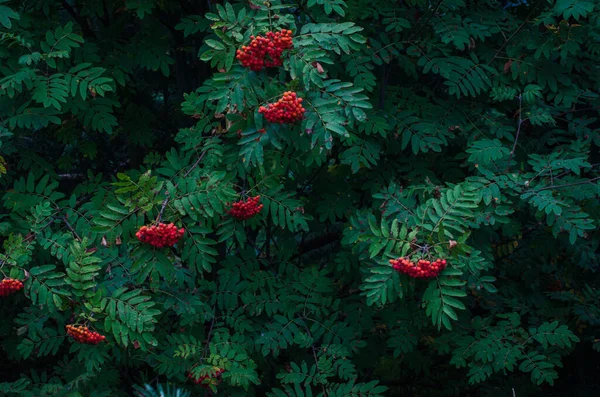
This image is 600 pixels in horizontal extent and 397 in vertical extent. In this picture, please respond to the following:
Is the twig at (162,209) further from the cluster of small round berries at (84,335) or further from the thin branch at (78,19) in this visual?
the thin branch at (78,19)

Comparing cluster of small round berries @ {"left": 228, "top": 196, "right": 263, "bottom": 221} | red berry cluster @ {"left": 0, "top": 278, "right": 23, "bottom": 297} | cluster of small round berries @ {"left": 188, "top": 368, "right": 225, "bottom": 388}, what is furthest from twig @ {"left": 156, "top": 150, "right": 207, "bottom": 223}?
cluster of small round berries @ {"left": 188, "top": 368, "right": 225, "bottom": 388}

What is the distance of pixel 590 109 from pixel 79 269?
9.24 ft

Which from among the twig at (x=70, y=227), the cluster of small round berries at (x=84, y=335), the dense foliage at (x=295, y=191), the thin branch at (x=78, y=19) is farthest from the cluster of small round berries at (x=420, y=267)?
the thin branch at (x=78, y=19)

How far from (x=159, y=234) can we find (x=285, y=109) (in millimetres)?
679

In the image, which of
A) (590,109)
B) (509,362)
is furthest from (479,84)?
(509,362)

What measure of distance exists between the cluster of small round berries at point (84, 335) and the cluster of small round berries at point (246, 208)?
0.75m

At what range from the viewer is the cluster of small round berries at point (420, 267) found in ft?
9.15

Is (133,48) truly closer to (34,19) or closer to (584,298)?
(34,19)

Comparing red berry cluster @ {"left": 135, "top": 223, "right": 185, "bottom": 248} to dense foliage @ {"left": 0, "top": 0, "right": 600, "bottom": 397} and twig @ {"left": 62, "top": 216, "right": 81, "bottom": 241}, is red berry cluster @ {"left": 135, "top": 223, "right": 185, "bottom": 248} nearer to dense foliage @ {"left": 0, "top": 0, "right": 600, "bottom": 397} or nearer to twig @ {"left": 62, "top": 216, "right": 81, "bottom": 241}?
dense foliage @ {"left": 0, "top": 0, "right": 600, "bottom": 397}

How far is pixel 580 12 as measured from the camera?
336 centimetres

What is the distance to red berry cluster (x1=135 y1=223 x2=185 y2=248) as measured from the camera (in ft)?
9.00

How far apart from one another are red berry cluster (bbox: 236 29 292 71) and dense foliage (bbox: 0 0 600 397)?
10 millimetres

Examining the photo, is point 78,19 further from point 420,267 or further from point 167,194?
point 420,267

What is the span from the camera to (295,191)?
3.77 metres
